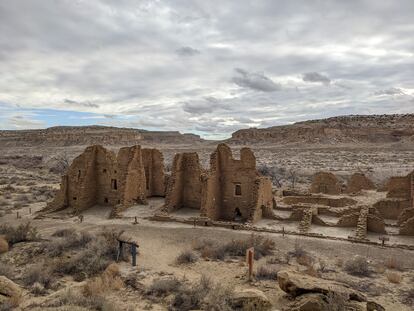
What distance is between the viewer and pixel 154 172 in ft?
80.9

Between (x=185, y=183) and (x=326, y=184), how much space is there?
11811mm

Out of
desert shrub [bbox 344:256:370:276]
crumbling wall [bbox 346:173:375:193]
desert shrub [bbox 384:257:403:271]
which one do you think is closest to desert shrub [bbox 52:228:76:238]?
desert shrub [bbox 344:256:370:276]

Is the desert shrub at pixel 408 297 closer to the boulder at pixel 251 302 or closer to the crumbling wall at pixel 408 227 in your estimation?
the boulder at pixel 251 302

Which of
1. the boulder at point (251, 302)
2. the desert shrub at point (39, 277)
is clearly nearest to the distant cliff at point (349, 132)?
the boulder at point (251, 302)

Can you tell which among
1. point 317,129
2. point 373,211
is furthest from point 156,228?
point 317,129

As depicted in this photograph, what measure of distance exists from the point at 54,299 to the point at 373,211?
15.6m

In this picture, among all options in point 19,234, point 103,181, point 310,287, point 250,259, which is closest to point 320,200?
point 103,181

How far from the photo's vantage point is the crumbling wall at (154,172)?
80.1 ft

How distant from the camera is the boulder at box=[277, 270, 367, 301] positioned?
9.40m

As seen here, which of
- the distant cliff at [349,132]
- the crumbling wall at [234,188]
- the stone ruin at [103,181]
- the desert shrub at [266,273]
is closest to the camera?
the desert shrub at [266,273]

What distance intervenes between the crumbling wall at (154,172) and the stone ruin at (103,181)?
970 mm

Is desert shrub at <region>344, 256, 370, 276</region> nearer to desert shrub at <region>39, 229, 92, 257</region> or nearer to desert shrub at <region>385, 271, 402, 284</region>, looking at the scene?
desert shrub at <region>385, 271, 402, 284</region>

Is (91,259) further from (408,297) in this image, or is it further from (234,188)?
(234,188)

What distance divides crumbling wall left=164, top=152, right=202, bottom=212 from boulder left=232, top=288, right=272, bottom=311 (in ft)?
38.6
